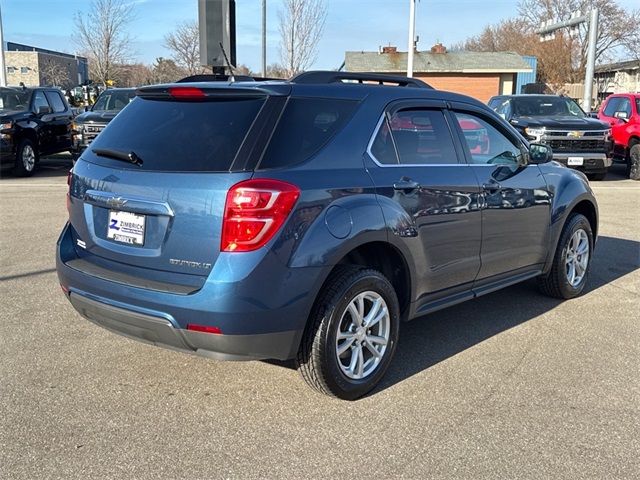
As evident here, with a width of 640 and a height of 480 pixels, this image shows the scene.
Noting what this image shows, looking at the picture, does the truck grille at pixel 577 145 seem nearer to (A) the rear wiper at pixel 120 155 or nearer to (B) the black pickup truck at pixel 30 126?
(B) the black pickup truck at pixel 30 126

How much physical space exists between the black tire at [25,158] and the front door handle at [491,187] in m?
12.6

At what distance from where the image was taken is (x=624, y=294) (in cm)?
598

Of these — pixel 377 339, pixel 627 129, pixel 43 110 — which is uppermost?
→ pixel 43 110

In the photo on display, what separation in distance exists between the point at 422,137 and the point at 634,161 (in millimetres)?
13157

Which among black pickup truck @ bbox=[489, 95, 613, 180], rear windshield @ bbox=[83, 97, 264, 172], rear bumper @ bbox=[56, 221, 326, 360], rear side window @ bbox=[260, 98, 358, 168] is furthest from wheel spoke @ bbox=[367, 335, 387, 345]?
black pickup truck @ bbox=[489, 95, 613, 180]

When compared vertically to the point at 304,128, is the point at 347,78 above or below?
above

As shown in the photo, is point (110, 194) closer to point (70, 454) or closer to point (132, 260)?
point (132, 260)

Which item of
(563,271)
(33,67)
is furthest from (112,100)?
(33,67)

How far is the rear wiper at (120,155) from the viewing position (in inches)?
139

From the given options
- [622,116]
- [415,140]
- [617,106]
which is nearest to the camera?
[415,140]

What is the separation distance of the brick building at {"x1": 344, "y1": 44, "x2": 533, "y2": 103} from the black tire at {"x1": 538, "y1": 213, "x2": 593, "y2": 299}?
34770mm

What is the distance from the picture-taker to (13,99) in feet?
49.7

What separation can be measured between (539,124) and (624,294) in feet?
29.3

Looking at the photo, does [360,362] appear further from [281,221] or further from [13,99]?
[13,99]
